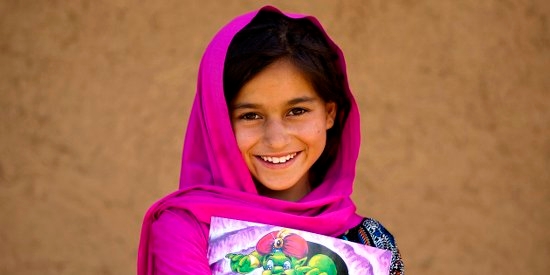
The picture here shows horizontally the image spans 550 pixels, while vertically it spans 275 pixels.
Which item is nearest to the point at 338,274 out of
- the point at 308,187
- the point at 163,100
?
the point at 308,187

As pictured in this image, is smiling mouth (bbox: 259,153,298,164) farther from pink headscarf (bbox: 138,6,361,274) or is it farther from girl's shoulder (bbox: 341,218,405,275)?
girl's shoulder (bbox: 341,218,405,275)

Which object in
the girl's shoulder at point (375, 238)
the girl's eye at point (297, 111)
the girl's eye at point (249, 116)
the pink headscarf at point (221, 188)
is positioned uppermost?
the girl's eye at point (297, 111)

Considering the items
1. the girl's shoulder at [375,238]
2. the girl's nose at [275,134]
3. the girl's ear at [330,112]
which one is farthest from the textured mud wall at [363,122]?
the girl's nose at [275,134]

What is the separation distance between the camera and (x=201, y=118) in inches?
113

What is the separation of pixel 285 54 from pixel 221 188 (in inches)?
15.3

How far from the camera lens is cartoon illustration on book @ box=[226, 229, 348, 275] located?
105 inches

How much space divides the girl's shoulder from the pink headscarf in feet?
0.07

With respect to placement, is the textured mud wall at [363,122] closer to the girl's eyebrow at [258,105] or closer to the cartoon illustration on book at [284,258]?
the girl's eyebrow at [258,105]

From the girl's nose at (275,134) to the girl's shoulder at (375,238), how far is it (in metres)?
0.32

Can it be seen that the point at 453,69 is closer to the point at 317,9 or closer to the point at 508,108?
the point at 508,108

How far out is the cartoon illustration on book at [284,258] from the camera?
2658mm

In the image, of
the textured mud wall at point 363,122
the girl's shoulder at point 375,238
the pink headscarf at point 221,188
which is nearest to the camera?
the pink headscarf at point 221,188

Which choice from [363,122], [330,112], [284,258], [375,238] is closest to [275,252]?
[284,258]

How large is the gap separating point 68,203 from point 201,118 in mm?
2070
